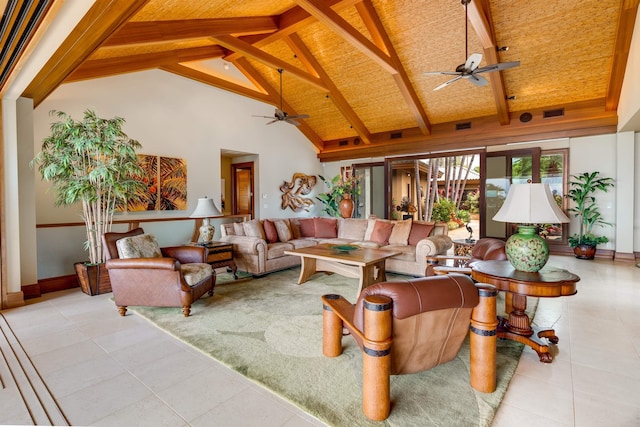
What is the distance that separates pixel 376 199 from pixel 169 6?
23.7 ft

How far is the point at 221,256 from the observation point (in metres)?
4.73

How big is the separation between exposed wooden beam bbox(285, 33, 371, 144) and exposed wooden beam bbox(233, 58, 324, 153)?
4.59 feet

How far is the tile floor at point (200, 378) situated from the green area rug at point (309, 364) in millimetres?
89

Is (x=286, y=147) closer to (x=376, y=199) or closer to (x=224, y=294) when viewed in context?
(x=376, y=199)

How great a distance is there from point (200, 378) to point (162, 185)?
4.72m

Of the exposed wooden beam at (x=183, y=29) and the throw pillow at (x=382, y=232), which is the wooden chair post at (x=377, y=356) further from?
the exposed wooden beam at (x=183, y=29)

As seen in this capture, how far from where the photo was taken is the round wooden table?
6.95ft

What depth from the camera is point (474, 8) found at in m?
4.50

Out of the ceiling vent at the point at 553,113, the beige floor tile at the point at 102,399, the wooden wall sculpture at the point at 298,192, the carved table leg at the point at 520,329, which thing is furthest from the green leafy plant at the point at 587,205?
the beige floor tile at the point at 102,399

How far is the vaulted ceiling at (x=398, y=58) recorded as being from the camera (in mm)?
4652

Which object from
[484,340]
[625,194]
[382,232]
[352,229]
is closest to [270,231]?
[352,229]

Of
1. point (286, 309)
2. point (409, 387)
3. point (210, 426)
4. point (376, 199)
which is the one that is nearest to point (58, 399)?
point (210, 426)

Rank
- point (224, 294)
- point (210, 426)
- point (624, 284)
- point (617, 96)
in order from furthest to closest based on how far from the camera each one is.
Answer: point (617, 96) → point (624, 284) → point (224, 294) → point (210, 426)

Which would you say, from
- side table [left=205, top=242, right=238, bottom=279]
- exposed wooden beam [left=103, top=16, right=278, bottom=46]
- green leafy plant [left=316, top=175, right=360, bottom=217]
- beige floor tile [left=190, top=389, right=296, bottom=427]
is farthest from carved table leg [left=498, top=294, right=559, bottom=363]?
green leafy plant [left=316, top=175, right=360, bottom=217]
